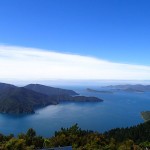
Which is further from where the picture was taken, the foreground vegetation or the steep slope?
the steep slope

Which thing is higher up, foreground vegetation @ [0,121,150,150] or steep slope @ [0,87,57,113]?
foreground vegetation @ [0,121,150,150]

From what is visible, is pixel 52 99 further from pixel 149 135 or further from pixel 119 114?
pixel 149 135

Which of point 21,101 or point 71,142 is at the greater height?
point 71,142

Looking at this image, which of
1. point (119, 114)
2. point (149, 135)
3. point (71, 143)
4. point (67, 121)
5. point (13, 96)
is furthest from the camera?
point (13, 96)

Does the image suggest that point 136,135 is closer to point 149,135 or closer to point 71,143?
point 149,135

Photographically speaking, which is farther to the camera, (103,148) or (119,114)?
(119,114)

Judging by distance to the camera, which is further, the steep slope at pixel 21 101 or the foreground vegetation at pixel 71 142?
the steep slope at pixel 21 101

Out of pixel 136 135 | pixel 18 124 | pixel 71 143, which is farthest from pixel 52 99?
pixel 71 143

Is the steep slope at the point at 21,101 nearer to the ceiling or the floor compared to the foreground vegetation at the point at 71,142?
nearer to the floor

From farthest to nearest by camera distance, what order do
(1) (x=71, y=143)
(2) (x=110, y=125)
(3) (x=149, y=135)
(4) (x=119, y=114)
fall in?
1. (4) (x=119, y=114)
2. (2) (x=110, y=125)
3. (3) (x=149, y=135)
4. (1) (x=71, y=143)

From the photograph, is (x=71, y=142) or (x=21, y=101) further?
(x=21, y=101)

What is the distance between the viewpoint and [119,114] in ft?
421

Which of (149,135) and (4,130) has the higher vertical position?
(149,135)

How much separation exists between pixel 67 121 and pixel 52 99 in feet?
293
